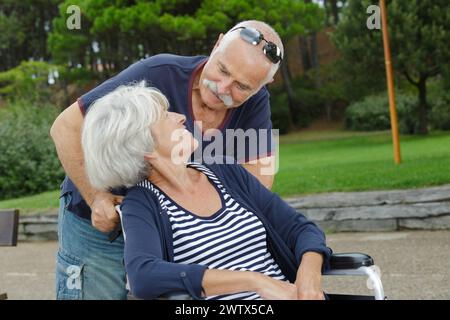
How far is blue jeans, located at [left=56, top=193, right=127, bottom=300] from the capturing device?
2.60 m

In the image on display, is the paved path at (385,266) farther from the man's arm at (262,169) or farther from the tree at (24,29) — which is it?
the tree at (24,29)

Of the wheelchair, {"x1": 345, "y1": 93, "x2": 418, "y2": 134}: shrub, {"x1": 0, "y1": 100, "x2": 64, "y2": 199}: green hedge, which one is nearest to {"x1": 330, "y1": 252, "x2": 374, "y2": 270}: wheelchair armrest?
the wheelchair

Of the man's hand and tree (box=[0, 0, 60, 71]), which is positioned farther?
tree (box=[0, 0, 60, 71])

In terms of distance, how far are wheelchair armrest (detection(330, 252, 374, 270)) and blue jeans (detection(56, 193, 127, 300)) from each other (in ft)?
2.43

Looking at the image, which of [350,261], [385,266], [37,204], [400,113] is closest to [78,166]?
[350,261]

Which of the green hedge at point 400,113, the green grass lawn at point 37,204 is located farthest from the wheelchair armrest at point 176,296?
the green hedge at point 400,113

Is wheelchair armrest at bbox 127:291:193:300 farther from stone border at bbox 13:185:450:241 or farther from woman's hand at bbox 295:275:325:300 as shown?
stone border at bbox 13:185:450:241

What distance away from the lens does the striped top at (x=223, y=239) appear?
91.4 inches

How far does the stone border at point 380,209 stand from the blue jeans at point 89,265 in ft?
16.0

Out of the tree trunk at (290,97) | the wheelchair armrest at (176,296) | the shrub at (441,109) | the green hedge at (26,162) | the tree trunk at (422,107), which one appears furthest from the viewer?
the tree trunk at (290,97)

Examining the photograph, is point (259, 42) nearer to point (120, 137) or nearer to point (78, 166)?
point (120, 137)

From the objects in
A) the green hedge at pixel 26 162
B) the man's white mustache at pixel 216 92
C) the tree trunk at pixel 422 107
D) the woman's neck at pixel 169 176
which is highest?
the man's white mustache at pixel 216 92

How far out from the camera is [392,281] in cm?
545
